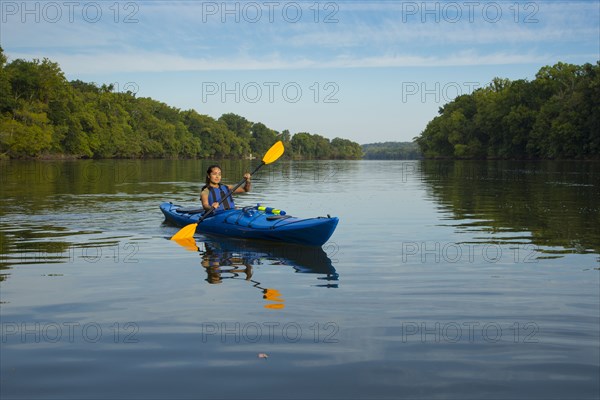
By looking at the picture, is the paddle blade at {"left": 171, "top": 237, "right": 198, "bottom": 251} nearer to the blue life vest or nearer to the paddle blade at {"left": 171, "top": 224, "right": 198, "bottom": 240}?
the paddle blade at {"left": 171, "top": 224, "right": 198, "bottom": 240}

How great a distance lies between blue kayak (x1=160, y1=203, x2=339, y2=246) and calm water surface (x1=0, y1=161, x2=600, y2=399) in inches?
8.5

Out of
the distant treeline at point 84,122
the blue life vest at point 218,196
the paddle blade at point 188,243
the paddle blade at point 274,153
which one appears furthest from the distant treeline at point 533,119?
the paddle blade at point 188,243

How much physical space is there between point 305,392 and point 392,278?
3.74 metres

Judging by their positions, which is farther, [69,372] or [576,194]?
[576,194]

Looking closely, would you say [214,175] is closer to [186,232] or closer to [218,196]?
[218,196]

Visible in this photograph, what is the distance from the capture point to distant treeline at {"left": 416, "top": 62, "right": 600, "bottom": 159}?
198 ft

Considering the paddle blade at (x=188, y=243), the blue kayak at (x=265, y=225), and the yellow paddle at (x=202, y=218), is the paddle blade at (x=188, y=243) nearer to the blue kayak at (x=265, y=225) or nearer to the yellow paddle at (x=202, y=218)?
the yellow paddle at (x=202, y=218)

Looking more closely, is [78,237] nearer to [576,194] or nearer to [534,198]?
[534,198]

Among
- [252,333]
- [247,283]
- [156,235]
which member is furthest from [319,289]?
[156,235]

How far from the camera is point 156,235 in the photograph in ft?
38.6

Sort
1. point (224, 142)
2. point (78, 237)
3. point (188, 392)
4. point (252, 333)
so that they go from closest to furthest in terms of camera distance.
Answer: point (188, 392) < point (252, 333) < point (78, 237) < point (224, 142)

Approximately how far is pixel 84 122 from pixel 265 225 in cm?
7408

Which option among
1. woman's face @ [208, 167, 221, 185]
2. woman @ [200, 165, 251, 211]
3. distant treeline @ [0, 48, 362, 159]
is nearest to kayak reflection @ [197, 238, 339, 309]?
woman @ [200, 165, 251, 211]

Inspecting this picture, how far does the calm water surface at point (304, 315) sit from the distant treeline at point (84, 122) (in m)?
55.6
